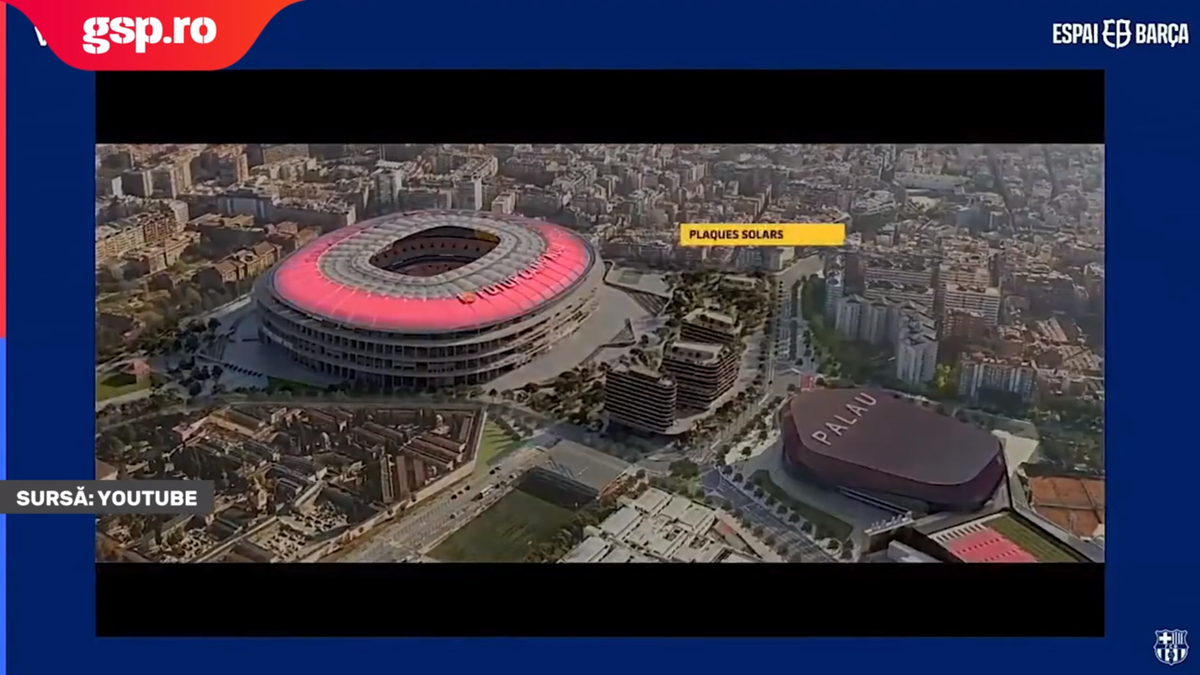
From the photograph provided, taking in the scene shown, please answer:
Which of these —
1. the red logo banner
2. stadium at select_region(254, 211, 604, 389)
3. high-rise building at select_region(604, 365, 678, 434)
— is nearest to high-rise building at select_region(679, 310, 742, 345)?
high-rise building at select_region(604, 365, 678, 434)

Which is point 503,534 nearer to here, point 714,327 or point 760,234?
point 714,327

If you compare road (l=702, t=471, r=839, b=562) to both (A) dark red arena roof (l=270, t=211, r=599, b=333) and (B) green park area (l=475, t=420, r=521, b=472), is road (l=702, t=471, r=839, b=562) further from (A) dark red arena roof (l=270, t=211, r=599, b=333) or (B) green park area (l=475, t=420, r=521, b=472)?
(A) dark red arena roof (l=270, t=211, r=599, b=333)

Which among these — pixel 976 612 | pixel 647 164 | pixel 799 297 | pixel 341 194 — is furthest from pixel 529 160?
pixel 976 612

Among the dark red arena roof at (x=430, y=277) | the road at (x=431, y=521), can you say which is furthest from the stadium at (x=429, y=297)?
the road at (x=431, y=521)
